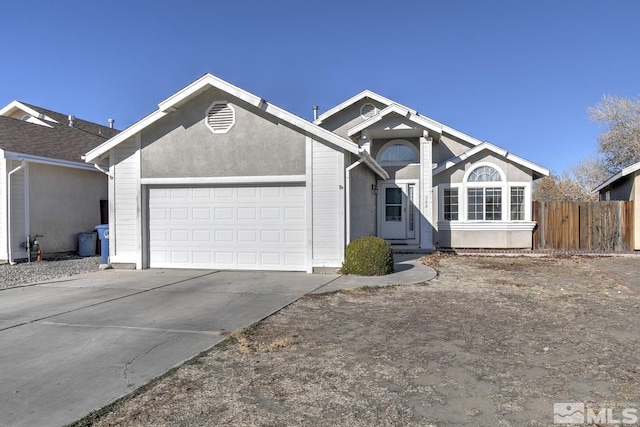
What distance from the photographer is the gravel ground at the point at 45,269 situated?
1105 cm

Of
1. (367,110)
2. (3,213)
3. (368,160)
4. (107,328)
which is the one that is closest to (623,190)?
(367,110)

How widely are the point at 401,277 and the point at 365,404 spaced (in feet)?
22.8

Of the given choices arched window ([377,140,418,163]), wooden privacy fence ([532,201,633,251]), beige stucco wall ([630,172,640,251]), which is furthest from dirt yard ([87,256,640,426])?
beige stucco wall ([630,172,640,251])

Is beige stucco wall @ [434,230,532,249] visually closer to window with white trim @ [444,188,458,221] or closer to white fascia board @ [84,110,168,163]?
window with white trim @ [444,188,458,221]

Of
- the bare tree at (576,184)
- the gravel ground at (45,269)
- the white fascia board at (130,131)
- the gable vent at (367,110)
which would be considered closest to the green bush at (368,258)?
the white fascia board at (130,131)

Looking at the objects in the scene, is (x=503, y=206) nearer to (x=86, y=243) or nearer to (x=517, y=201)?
(x=517, y=201)

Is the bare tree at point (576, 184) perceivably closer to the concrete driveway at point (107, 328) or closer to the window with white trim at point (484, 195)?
the window with white trim at point (484, 195)

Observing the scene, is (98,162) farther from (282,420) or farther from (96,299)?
(282,420)

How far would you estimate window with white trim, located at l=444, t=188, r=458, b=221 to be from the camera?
17.7 metres

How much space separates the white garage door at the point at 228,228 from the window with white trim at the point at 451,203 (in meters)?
8.16

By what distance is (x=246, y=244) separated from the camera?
1195 centimetres

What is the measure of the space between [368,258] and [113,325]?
5.94 meters

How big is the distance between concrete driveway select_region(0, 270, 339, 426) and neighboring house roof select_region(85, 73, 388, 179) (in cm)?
332

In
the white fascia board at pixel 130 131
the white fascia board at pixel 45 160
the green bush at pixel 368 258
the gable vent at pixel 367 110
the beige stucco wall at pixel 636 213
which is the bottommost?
the green bush at pixel 368 258
